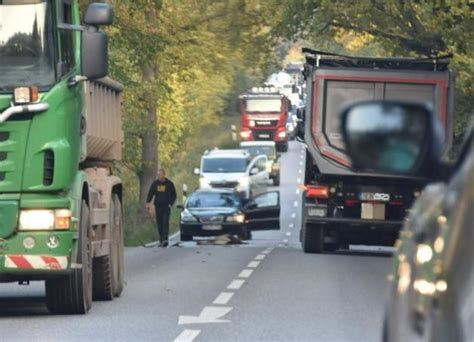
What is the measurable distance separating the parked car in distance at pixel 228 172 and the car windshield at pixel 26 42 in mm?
44874

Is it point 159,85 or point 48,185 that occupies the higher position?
point 48,185

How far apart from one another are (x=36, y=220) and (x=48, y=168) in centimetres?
44

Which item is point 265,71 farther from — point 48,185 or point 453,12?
point 48,185

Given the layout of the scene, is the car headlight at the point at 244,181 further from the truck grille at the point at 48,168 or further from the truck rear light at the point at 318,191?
the truck grille at the point at 48,168

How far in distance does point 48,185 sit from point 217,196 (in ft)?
90.7

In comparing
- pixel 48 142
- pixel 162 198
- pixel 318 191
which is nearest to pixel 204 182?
pixel 162 198

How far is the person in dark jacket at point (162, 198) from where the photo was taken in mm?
34406

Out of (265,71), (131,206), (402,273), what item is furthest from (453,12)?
(131,206)

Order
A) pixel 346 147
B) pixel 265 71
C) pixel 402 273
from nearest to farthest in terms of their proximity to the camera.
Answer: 1. pixel 346 147
2. pixel 402 273
3. pixel 265 71

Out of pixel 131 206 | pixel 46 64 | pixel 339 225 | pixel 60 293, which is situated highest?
pixel 46 64

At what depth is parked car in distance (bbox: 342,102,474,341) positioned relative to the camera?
3.46 m

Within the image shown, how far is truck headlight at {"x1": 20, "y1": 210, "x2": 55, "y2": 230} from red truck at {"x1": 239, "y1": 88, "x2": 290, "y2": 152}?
228 ft

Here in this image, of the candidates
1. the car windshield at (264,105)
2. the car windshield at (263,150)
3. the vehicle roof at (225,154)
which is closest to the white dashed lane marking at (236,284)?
the vehicle roof at (225,154)

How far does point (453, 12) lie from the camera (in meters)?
27.5
